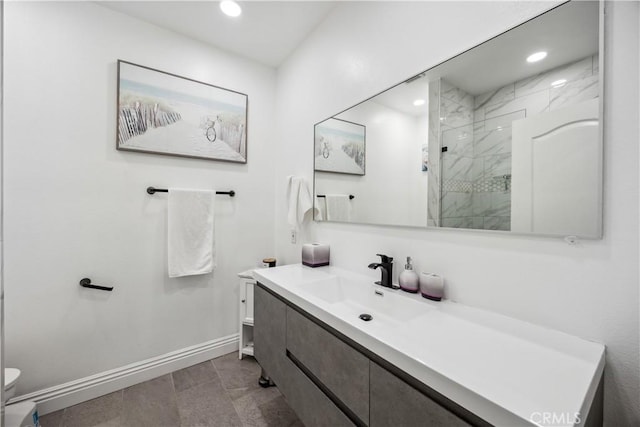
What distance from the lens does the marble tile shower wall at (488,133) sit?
77 centimetres

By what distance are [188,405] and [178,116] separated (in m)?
1.93

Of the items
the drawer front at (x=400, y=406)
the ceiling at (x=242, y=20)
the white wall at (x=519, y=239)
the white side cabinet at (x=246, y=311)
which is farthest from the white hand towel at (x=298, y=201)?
the drawer front at (x=400, y=406)

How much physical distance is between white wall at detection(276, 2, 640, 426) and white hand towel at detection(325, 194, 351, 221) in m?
0.07

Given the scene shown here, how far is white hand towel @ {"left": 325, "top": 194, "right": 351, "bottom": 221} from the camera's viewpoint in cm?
158

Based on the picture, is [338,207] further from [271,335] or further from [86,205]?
[86,205]

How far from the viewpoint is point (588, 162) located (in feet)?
2.41

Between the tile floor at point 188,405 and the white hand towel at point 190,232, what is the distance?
0.74 meters

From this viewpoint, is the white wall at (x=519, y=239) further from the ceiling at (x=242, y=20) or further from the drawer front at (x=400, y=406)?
the drawer front at (x=400, y=406)

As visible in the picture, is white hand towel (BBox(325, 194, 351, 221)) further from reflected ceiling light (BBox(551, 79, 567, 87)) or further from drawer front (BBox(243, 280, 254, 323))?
reflected ceiling light (BBox(551, 79, 567, 87))

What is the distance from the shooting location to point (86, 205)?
62.6 inches

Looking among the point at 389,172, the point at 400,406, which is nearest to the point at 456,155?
the point at 389,172

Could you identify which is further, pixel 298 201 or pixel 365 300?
pixel 298 201

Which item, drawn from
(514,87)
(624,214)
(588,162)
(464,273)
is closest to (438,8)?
(514,87)

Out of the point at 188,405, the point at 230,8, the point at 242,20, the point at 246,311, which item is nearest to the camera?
the point at 188,405
